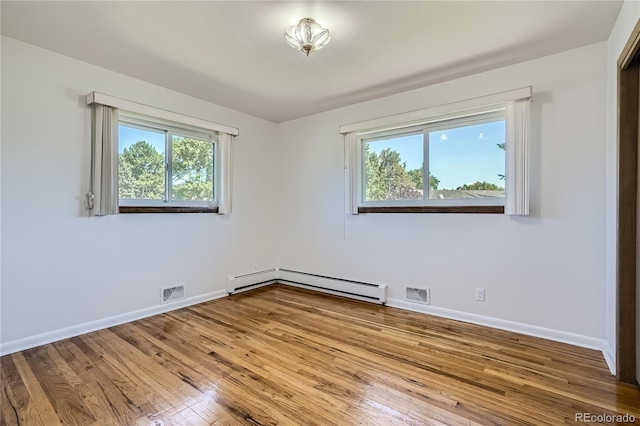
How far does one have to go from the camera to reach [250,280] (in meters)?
4.18

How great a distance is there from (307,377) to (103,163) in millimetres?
2540

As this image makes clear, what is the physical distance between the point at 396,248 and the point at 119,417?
2.76m

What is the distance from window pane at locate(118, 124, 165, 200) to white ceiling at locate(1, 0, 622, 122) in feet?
1.90

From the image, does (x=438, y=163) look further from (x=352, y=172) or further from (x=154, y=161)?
(x=154, y=161)

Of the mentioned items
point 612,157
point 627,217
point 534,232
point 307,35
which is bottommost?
point 534,232

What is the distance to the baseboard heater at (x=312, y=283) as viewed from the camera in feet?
11.7

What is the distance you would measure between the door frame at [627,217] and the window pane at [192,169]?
385 centimetres

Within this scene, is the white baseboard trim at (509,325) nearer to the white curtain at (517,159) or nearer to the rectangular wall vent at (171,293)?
the white curtain at (517,159)

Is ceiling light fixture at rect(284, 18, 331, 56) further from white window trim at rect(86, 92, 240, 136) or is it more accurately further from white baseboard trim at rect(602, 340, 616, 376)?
white baseboard trim at rect(602, 340, 616, 376)

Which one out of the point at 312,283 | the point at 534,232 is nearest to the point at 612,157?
the point at 534,232

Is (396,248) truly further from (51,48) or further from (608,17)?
(51,48)

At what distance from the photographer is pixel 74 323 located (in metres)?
2.65

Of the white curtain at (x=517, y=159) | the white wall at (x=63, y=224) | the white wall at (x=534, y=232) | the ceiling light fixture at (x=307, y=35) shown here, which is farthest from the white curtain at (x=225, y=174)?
the white curtain at (x=517, y=159)

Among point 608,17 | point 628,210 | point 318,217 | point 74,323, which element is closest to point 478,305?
point 628,210
